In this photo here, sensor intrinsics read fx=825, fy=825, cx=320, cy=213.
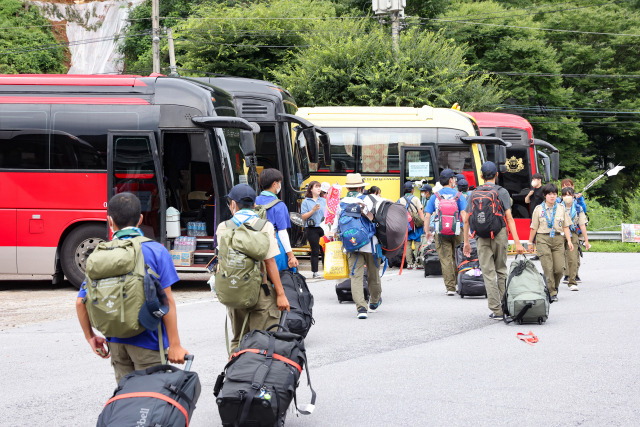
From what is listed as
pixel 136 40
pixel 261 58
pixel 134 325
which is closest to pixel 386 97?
pixel 261 58

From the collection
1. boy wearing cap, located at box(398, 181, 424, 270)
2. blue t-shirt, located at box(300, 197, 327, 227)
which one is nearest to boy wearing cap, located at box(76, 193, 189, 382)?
blue t-shirt, located at box(300, 197, 327, 227)

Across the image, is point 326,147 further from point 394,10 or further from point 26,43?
point 26,43

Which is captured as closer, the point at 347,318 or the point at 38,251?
the point at 347,318

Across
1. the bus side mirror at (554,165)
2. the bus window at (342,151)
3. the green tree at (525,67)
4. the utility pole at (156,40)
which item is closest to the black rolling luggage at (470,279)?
the bus window at (342,151)

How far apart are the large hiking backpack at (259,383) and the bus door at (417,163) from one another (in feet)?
47.8

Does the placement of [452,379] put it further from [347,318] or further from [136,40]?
[136,40]

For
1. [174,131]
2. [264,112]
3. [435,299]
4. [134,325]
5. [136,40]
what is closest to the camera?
[134,325]

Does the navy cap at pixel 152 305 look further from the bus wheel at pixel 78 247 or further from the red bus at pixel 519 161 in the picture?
the red bus at pixel 519 161

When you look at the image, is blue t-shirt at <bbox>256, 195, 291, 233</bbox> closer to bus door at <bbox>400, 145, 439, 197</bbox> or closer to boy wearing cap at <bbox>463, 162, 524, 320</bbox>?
boy wearing cap at <bbox>463, 162, 524, 320</bbox>

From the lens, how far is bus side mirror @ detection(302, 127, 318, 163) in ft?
58.4

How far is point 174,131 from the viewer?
558 inches

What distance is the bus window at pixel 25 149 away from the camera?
14.4m

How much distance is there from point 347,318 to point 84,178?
A: 605cm

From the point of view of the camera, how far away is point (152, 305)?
4.45m
